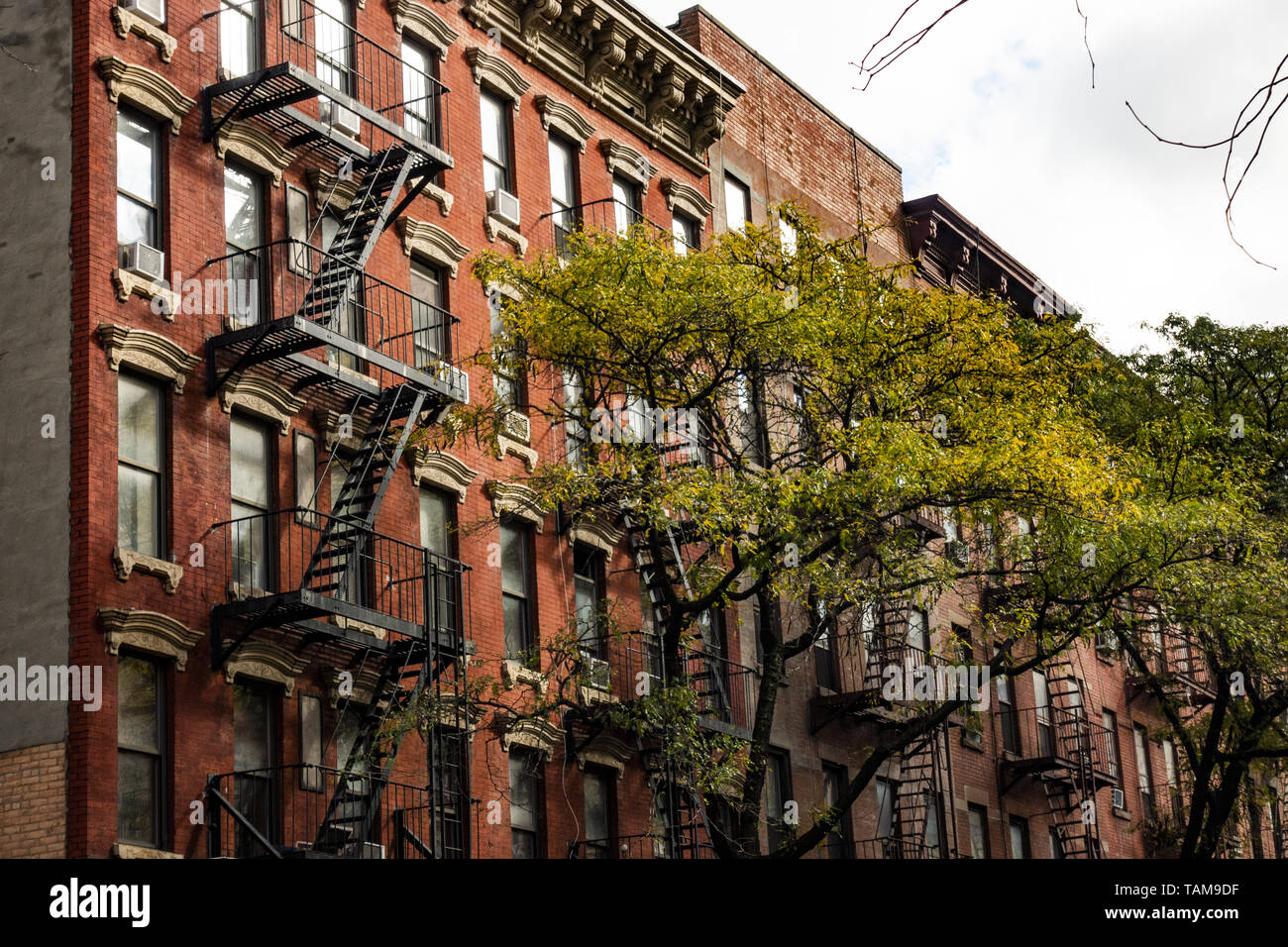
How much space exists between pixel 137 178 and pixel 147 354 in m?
2.50

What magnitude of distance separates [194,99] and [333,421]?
454cm

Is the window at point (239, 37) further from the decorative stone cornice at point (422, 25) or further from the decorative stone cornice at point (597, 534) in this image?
the decorative stone cornice at point (597, 534)

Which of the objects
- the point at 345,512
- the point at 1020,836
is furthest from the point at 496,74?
the point at 1020,836

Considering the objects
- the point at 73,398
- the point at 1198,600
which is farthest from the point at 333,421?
the point at 1198,600

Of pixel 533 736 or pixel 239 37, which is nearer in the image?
pixel 239 37

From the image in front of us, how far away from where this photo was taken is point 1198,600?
26.2 meters

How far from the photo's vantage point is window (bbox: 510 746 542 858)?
2533 cm

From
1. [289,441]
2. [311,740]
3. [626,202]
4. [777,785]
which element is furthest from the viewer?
[626,202]

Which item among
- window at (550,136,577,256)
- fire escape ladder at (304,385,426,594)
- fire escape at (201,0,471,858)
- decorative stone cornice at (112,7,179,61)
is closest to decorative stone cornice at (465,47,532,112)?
window at (550,136,577,256)

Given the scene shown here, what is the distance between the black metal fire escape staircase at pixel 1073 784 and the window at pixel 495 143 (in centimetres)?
1727

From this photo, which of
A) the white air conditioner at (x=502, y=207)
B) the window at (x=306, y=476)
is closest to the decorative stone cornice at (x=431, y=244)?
the white air conditioner at (x=502, y=207)

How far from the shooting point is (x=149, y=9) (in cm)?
2269

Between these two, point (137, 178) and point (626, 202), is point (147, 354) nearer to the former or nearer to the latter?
point (137, 178)
